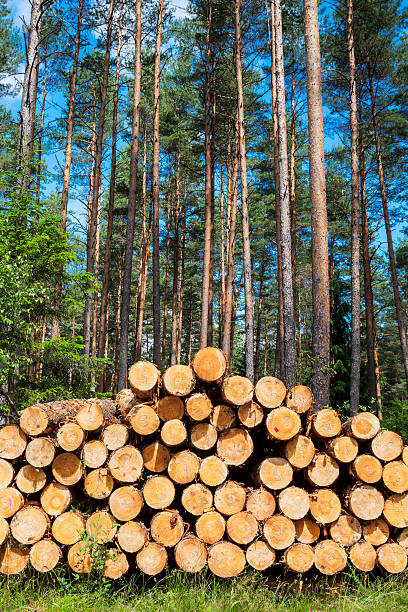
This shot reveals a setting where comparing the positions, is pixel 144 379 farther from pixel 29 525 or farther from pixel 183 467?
pixel 29 525

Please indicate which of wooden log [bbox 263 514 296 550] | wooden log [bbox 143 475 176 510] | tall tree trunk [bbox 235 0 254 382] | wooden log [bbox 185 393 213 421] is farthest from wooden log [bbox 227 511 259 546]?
tall tree trunk [bbox 235 0 254 382]

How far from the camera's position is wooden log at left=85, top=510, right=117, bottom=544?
3.81 meters

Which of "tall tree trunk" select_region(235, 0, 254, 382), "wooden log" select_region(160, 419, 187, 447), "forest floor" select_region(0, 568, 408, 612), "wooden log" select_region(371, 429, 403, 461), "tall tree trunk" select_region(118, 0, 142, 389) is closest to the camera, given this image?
"forest floor" select_region(0, 568, 408, 612)

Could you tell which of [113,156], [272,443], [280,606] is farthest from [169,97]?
[280,606]

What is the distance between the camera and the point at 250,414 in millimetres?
4113

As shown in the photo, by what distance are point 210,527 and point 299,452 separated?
3.68 ft

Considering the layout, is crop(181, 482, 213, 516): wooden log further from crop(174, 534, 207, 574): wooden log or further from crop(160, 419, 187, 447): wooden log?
crop(160, 419, 187, 447): wooden log

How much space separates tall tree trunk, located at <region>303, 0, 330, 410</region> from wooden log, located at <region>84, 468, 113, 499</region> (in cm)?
352

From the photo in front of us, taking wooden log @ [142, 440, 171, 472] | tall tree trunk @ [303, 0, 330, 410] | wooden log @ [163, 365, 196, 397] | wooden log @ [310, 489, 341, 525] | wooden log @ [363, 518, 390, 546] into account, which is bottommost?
wooden log @ [363, 518, 390, 546]

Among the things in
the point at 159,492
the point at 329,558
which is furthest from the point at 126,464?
the point at 329,558

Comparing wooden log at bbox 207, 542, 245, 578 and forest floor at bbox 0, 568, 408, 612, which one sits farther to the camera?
wooden log at bbox 207, 542, 245, 578

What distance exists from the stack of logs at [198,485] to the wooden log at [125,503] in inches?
0.5

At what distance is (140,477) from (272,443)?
55.2 inches

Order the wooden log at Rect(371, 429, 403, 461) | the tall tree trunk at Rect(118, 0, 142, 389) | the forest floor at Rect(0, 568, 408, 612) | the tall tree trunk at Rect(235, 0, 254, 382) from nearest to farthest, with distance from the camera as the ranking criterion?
the forest floor at Rect(0, 568, 408, 612)
the wooden log at Rect(371, 429, 403, 461)
the tall tree trunk at Rect(118, 0, 142, 389)
the tall tree trunk at Rect(235, 0, 254, 382)
